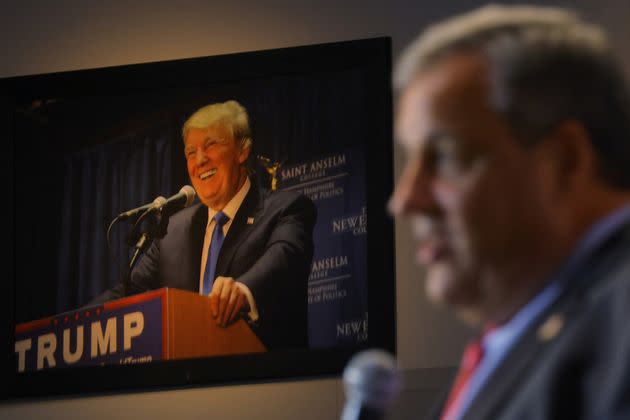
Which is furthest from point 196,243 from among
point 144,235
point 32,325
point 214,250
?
point 32,325

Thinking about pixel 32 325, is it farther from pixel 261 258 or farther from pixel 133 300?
pixel 261 258

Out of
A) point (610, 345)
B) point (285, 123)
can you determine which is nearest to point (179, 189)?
point (285, 123)

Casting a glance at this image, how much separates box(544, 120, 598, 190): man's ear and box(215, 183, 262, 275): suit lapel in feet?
8.12

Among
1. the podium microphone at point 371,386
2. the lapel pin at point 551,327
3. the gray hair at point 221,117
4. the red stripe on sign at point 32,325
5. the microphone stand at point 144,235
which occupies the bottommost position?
the podium microphone at point 371,386

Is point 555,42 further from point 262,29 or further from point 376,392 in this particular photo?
point 262,29

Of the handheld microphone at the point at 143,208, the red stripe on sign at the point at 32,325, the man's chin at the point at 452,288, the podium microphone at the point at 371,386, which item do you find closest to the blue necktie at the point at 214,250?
the handheld microphone at the point at 143,208

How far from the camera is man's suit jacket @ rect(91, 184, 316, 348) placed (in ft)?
11.4

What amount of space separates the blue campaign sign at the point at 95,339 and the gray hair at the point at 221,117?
0.59m

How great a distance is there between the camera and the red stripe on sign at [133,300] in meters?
3.58

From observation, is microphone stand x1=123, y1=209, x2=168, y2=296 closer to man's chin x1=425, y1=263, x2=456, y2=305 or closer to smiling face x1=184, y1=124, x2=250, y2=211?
smiling face x1=184, y1=124, x2=250, y2=211

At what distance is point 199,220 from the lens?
3588mm

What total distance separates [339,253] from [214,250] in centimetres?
41

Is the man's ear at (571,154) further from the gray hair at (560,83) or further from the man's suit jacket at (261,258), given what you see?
the man's suit jacket at (261,258)

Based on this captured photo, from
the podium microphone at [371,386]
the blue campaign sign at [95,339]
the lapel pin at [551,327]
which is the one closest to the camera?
the lapel pin at [551,327]
